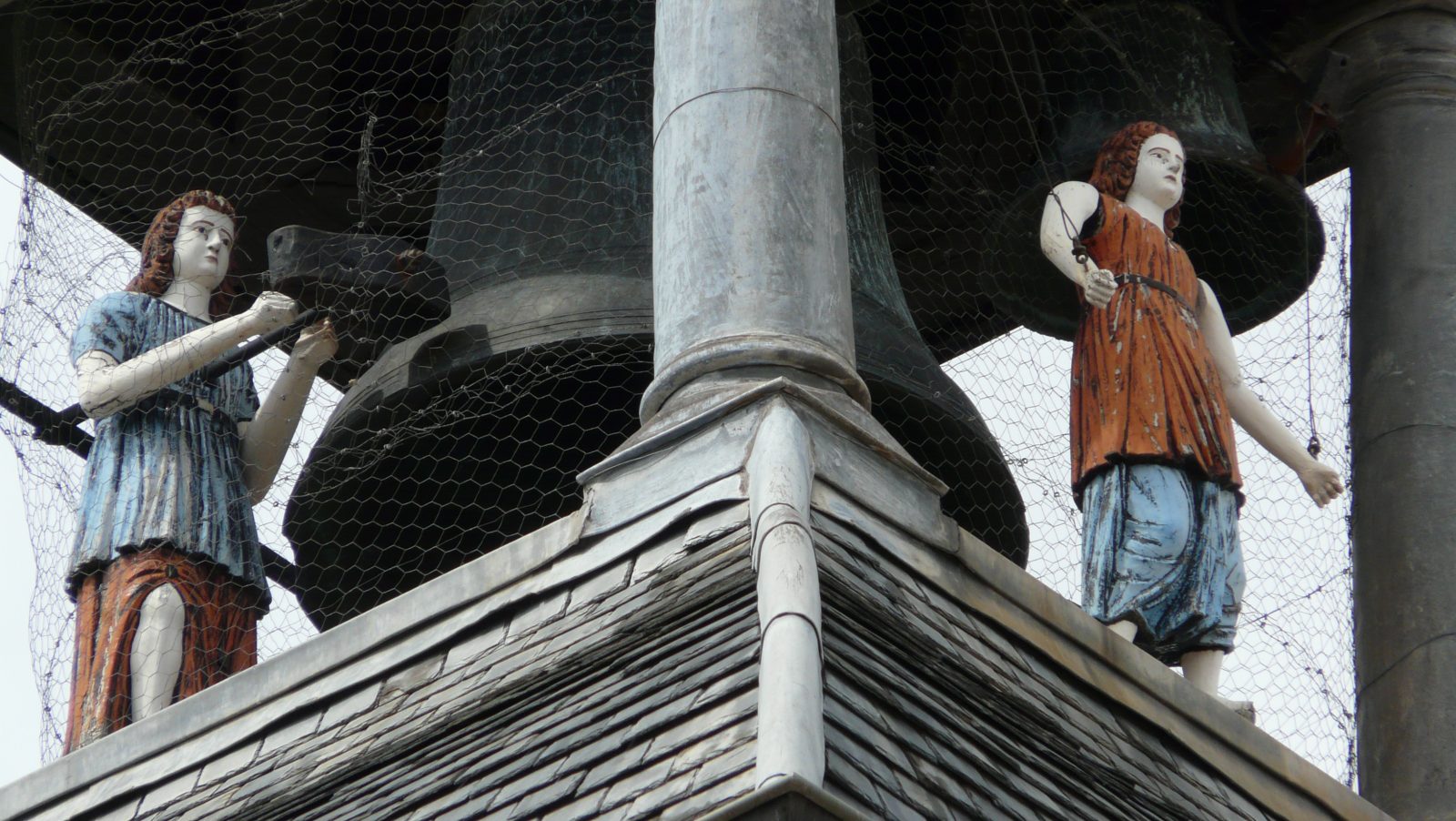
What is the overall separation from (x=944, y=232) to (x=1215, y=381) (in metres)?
1.93

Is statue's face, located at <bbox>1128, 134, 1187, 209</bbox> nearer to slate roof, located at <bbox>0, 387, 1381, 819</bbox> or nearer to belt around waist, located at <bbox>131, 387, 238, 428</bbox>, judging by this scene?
slate roof, located at <bbox>0, 387, 1381, 819</bbox>

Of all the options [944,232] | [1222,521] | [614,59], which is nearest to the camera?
[1222,521]

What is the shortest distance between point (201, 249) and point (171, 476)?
75 cm

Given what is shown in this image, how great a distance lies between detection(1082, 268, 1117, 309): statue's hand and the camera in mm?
10320

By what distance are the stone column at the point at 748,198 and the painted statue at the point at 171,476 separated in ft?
5.58

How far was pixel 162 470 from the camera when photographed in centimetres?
1072

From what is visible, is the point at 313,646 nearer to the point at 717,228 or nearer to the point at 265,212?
the point at 717,228

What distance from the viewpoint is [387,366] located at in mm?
10445

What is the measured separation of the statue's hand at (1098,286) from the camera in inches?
406

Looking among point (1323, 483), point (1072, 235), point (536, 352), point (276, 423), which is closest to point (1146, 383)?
point (1072, 235)

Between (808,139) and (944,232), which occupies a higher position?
(944,232)

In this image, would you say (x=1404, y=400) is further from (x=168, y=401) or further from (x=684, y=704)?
(x=684, y=704)

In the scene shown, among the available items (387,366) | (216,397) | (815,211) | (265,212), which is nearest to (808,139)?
(815,211)

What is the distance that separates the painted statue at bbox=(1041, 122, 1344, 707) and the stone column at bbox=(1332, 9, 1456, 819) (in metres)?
0.44
